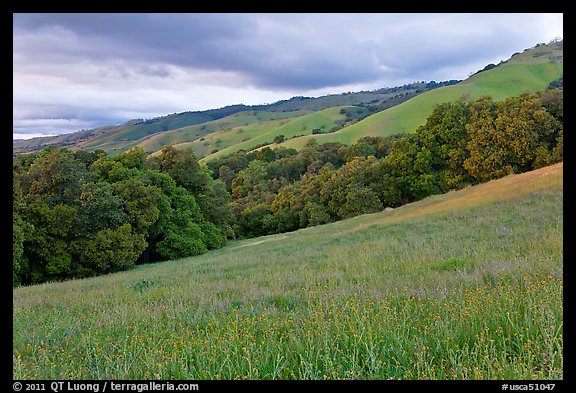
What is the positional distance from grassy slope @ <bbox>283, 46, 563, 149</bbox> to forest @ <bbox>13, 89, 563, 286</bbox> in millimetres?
57056

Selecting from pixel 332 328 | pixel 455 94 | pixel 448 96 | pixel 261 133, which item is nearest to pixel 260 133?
pixel 261 133

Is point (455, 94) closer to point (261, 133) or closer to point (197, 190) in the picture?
point (261, 133)

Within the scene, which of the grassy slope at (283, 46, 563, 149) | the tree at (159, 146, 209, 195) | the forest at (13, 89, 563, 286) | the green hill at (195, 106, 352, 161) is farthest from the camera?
the green hill at (195, 106, 352, 161)

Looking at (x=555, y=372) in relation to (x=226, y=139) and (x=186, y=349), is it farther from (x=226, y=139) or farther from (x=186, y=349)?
(x=226, y=139)

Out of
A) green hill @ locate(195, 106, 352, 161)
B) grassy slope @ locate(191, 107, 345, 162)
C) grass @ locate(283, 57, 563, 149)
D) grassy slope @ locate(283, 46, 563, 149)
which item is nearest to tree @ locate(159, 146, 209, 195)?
grass @ locate(283, 57, 563, 149)

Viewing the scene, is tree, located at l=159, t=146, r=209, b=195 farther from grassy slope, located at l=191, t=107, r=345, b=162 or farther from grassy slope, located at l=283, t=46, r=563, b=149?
grassy slope, located at l=191, t=107, r=345, b=162

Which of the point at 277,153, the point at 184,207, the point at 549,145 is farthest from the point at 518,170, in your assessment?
the point at 277,153

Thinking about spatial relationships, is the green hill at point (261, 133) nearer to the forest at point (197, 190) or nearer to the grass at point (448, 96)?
the grass at point (448, 96)

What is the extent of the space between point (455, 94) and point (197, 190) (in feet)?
348

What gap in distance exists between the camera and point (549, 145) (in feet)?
129

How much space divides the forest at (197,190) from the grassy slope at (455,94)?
57056 millimetres

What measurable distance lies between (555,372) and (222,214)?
152 ft

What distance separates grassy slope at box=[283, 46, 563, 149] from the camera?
111m

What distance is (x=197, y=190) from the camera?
45.0 meters
